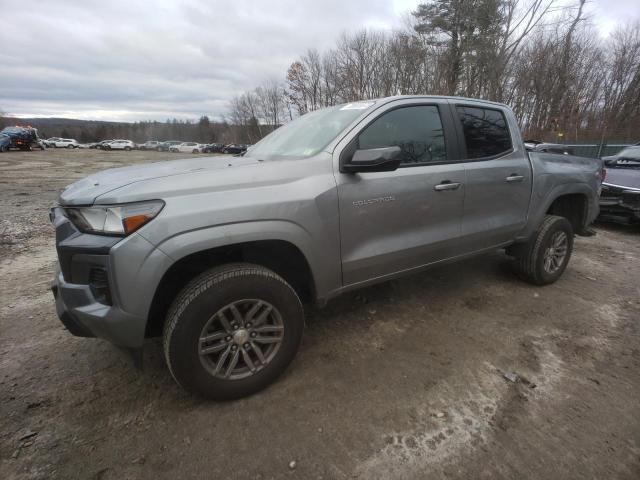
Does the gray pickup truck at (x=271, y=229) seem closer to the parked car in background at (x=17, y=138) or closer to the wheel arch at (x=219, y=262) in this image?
the wheel arch at (x=219, y=262)

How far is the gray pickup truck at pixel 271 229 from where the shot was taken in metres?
1.81

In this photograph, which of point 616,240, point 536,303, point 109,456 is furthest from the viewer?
point 616,240

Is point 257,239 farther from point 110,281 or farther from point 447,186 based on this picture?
point 447,186

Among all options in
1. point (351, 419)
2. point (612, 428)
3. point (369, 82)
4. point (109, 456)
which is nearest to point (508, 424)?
point (612, 428)

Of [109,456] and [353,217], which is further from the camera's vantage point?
[353,217]

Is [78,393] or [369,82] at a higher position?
[369,82]

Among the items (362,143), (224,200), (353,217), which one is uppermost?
(362,143)

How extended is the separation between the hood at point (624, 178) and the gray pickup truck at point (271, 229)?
486 centimetres

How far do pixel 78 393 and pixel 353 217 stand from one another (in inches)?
82.7

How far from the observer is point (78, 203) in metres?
1.87

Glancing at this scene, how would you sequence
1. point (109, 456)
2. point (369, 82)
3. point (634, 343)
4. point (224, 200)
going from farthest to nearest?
point (369, 82), point (634, 343), point (224, 200), point (109, 456)

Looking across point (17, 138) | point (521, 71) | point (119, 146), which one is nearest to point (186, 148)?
point (119, 146)

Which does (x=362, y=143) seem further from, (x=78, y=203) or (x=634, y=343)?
(x=634, y=343)

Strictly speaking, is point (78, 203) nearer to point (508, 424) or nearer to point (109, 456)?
point (109, 456)
